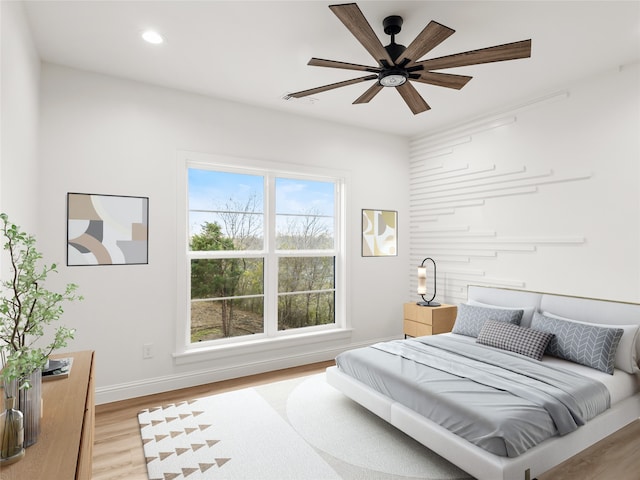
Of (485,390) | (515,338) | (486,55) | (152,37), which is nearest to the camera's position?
(486,55)

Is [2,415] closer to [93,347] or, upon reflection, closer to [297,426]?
[297,426]

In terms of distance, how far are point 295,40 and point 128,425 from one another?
311 cm

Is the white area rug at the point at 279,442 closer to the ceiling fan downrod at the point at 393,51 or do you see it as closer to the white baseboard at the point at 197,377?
the white baseboard at the point at 197,377

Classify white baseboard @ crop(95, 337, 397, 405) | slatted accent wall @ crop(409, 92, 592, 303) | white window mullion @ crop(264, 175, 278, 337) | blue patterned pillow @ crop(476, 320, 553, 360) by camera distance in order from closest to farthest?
blue patterned pillow @ crop(476, 320, 553, 360) < white baseboard @ crop(95, 337, 397, 405) < slatted accent wall @ crop(409, 92, 592, 303) < white window mullion @ crop(264, 175, 278, 337)

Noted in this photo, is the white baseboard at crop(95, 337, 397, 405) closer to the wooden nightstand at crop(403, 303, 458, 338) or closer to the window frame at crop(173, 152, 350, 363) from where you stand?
the window frame at crop(173, 152, 350, 363)

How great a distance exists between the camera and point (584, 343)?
9.14 ft

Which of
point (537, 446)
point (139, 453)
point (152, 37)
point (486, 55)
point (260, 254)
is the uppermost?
point (152, 37)

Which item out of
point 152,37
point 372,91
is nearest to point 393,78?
point 372,91

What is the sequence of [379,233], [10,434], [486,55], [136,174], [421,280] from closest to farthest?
1. [10,434]
2. [486,55]
3. [136,174]
4. [421,280]
5. [379,233]

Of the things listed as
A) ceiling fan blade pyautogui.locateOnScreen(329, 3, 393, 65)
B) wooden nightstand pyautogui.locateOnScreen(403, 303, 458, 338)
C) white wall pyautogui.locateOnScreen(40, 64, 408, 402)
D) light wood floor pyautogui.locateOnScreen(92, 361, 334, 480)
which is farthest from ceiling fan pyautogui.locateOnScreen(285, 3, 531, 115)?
light wood floor pyautogui.locateOnScreen(92, 361, 334, 480)

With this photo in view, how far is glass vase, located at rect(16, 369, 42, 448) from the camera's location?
1264 millimetres

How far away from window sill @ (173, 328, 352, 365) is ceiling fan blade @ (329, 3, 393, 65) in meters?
2.95

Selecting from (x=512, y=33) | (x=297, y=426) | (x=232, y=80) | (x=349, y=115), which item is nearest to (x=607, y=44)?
(x=512, y=33)

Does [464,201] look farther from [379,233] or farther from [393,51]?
→ [393,51]
